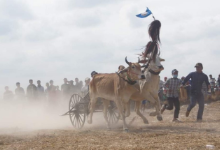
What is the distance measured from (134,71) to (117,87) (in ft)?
2.85

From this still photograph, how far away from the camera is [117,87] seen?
12781 mm

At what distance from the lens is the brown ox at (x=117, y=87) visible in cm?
1235

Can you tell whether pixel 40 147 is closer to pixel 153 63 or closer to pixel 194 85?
pixel 153 63

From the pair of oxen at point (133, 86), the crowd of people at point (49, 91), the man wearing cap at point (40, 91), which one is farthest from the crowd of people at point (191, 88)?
the man wearing cap at point (40, 91)

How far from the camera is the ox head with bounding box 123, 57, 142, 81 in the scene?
40.2 feet

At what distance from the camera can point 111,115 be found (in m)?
15.3

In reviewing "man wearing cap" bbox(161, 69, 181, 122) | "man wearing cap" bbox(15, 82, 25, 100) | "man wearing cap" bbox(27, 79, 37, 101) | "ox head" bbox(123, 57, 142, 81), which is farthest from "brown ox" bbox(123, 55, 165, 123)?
"man wearing cap" bbox(15, 82, 25, 100)

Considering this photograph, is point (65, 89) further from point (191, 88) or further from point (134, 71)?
point (134, 71)

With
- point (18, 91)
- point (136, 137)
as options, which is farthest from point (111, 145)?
point (18, 91)

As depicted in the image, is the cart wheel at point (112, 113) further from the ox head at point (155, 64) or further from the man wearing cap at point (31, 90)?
the man wearing cap at point (31, 90)

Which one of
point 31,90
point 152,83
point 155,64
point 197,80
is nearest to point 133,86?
point 152,83

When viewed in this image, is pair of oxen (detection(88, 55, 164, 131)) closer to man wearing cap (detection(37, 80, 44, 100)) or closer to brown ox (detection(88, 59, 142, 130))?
brown ox (detection(88, 59, 142, 130))

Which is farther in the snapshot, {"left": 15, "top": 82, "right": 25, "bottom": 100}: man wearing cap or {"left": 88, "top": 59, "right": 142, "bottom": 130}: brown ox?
{"left": 15, "top": 82, "right": 25, "bottom": 100}: man wearing cap

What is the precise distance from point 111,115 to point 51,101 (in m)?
7.07
